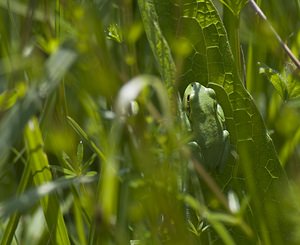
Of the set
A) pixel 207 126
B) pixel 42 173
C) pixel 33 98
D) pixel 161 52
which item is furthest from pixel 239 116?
pixel 33 98

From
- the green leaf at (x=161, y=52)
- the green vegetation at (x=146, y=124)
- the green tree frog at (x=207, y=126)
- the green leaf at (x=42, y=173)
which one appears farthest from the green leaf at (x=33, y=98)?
the green tree frog at (x=207, y=126)

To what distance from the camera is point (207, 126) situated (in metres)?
1.39

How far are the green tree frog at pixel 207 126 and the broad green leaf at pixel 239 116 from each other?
0.05 meters

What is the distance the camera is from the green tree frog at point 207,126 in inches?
53.3

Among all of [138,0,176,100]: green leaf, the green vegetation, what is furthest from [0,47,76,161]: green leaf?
[138,0,176,100]: green leaf

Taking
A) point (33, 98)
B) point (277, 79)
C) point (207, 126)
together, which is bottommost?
point (207, 126)

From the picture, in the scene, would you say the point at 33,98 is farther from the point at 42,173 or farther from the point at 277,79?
the point at 277,79

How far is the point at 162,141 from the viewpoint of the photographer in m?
0.91

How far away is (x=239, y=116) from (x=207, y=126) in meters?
0.07

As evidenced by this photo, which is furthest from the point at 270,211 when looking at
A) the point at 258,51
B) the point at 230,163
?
the point at 258,51

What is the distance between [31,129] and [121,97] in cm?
31

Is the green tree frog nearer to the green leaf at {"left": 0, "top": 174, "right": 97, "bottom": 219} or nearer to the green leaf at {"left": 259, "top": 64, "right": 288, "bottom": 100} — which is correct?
the green leaf at {"left": 259, "top": 64, "right": 288, "bottom": 100}

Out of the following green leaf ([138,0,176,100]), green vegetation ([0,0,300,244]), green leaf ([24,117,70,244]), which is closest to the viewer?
green vegetation ([0,0,300,244])

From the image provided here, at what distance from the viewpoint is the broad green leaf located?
137 cm
